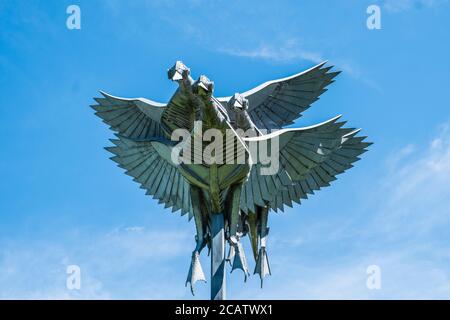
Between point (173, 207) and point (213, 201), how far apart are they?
2.05m

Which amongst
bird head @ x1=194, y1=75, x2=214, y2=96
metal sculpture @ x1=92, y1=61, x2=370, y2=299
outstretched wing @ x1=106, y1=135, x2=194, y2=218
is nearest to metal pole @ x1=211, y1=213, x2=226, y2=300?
metal sculpture @ x1=92, y1=61, x2=370, y2=299

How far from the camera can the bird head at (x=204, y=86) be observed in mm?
17947

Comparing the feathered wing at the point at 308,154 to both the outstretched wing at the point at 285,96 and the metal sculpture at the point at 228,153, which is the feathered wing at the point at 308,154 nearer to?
the metal sculpture at the point at 228,153

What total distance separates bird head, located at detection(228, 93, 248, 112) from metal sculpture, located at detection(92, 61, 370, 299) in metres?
0.02

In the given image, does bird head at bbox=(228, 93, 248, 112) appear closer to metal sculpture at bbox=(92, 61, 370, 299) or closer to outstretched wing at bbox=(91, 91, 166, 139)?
metal sculpture at bbox=(92, 61, 370, 299)

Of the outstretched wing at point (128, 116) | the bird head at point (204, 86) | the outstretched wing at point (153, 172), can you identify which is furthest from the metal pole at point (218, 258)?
the bird head at point (204, 86)

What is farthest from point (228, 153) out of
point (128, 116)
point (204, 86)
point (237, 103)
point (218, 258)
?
point (128, 116)

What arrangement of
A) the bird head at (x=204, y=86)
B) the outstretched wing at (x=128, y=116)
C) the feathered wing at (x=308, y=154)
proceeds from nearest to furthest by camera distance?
the bird head at (x=204, y=86) → the feathered wing at (x=308, y=154) → the outstretched wing at (x=128, y=116)

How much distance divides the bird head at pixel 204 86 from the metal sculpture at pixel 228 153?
0.02 metres

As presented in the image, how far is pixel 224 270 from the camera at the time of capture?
19.5 meters

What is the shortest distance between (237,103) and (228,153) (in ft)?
3.96

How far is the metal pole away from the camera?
19234 millimetres
